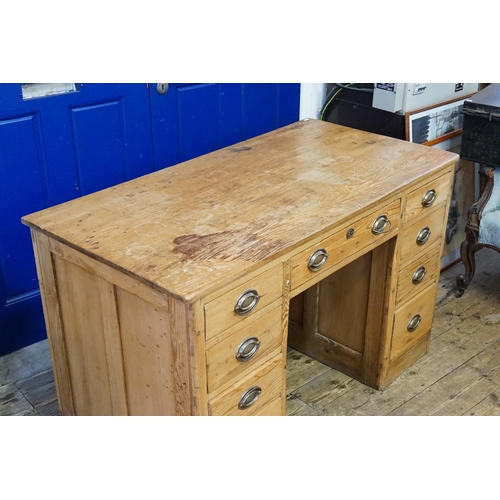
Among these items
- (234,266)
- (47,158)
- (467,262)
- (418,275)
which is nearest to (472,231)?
(467,262)

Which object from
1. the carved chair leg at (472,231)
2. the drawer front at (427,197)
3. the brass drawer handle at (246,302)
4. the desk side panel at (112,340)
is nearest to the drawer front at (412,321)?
the drawer front at (427,197)

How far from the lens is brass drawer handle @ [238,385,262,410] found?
1.96 metres

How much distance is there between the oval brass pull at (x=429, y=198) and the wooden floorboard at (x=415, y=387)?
2.42 feet

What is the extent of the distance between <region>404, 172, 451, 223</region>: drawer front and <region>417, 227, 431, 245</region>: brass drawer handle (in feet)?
0.28

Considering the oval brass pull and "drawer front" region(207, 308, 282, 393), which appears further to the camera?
the oval brass pull

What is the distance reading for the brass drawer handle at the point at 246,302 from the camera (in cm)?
181

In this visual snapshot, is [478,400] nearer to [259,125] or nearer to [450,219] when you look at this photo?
[450,219]

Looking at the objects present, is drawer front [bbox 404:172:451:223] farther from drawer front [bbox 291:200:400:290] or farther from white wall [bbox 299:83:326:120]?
white wall [bbox 299:83:326:120]

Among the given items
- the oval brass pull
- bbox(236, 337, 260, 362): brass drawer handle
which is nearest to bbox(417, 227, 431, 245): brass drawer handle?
the oval brass pull

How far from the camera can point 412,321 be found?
8.93 ft

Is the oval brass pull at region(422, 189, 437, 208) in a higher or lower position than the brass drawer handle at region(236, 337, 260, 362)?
higher

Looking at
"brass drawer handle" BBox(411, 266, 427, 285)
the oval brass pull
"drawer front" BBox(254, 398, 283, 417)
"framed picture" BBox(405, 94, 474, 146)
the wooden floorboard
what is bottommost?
the wooden floorboard

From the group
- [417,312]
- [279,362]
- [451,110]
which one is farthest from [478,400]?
[451,110]

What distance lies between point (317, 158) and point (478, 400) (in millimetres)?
1110
